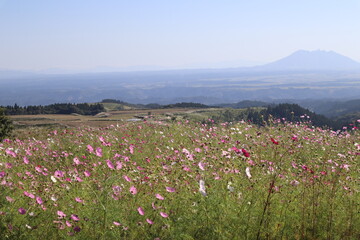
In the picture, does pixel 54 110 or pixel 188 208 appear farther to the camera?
pixel 54 110

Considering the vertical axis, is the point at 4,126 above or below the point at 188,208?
below

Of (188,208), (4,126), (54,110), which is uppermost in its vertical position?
(188,208)

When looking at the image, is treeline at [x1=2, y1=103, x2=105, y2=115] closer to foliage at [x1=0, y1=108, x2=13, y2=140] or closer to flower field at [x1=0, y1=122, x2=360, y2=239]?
foliage at [x1=0, y1=108, x2=13, y2=140]

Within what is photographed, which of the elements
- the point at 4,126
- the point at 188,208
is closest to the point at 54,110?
the point at 4,126

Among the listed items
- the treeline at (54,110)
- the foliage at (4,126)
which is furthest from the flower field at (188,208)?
the treeline at (54,110)

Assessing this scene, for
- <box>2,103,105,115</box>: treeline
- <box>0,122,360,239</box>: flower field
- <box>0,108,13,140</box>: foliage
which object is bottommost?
<box>2,103,105,115</box>: treeline

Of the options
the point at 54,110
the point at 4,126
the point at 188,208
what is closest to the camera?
the point at 188,208

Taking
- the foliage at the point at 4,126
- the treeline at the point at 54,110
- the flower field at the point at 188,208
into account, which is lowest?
the treeline at the point at 54,110

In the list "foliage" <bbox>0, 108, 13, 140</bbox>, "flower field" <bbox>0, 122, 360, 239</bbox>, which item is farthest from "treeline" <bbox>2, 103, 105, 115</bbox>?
"flower field" <bbox>0, 122, 360, 239</bbox>

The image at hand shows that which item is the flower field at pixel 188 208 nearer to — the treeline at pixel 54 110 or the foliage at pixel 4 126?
the foliage at pixel 4 126

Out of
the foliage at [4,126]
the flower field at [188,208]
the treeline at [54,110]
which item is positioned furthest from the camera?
the treeline at [54,110]

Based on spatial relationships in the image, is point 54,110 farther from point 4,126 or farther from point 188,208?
point 188,208

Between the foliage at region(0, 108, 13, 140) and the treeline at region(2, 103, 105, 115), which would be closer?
the foliage at region(0, 108, 13, 140)

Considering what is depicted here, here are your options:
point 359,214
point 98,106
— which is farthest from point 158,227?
point 98,106
